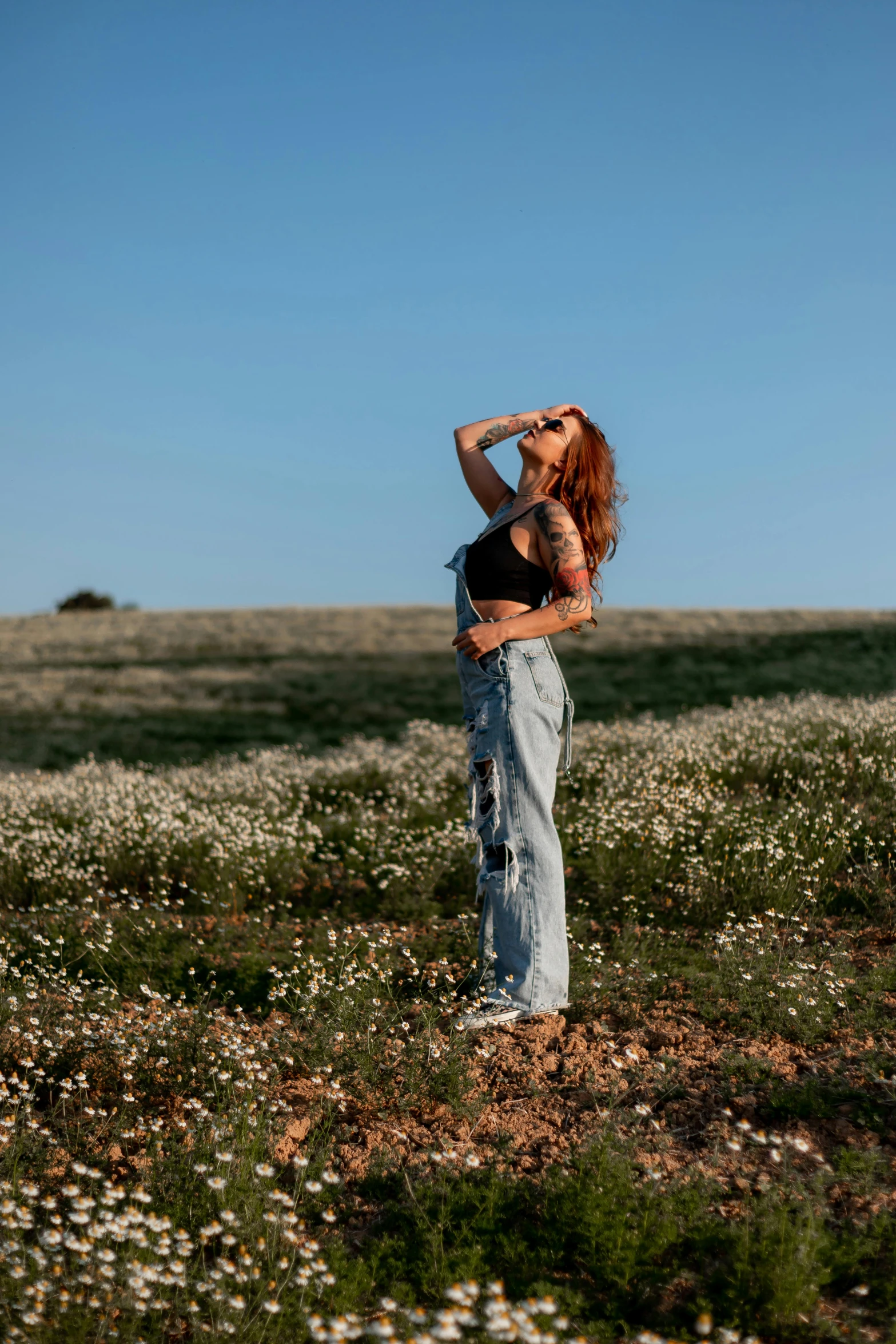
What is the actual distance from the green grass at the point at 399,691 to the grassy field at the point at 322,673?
0.25 ft

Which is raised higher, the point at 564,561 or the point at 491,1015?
the point at 564,561

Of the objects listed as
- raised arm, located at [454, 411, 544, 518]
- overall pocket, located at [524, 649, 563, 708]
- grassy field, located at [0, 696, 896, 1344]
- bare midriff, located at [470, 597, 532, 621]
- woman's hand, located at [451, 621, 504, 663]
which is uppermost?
raised arm, located at [454, 411, 544, 518]

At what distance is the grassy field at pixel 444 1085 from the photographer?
2.79 m

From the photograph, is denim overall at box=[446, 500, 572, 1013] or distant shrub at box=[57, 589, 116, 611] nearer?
denim overall at box=[446, 500, 572, 1013]

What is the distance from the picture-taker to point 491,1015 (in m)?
4.37

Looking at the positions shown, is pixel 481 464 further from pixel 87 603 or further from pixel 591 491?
pixel 87 603

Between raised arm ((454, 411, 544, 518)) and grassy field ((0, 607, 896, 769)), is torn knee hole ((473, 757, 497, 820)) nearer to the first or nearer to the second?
raised arm ((454, 411, 544, 518))

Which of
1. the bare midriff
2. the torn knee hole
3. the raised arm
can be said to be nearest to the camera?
the torn knee hole

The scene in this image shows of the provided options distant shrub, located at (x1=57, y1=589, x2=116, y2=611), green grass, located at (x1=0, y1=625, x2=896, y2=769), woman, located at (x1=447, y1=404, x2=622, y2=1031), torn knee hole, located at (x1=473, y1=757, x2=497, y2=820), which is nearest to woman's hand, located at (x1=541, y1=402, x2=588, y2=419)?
woman, located at (x1=447, y1=404, x2=622, y2=1031)

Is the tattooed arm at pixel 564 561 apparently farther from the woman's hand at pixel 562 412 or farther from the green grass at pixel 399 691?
the green grass at pixel 399 691

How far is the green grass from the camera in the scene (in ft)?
62.2

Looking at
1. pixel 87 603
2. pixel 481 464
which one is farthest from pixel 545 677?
pixel 87 603

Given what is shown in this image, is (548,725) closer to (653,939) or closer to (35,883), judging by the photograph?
(653,939)

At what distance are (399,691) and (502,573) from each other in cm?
2062
